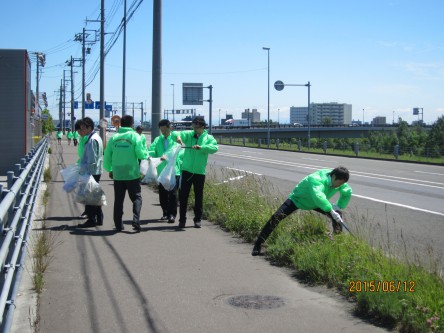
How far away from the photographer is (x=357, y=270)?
19.4 ft

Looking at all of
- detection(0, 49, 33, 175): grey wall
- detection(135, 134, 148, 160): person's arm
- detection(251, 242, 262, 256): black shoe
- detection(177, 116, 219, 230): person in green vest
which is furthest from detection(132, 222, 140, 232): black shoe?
detection(0, 49, 33, 175): grey wall

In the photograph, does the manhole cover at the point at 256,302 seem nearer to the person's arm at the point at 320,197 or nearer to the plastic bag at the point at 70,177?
the person's arm at the point at 320,197

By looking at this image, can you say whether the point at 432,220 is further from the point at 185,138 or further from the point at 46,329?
the point at 46,329

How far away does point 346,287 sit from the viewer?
19.2ft

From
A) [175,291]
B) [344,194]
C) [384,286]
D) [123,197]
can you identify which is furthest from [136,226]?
[384,286]

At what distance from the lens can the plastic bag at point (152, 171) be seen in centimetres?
1052

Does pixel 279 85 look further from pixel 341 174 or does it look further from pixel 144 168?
pixel 341 174

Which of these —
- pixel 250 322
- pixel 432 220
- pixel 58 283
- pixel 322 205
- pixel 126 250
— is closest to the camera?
pixel 250 322

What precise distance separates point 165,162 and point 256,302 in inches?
210

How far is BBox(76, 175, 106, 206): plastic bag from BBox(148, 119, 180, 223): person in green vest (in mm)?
1347

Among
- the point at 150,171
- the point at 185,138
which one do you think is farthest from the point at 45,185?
the point at 185,138

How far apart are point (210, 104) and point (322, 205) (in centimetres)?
4761

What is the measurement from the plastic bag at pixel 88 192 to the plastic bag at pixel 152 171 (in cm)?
118

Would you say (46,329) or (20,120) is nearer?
(46,329)
